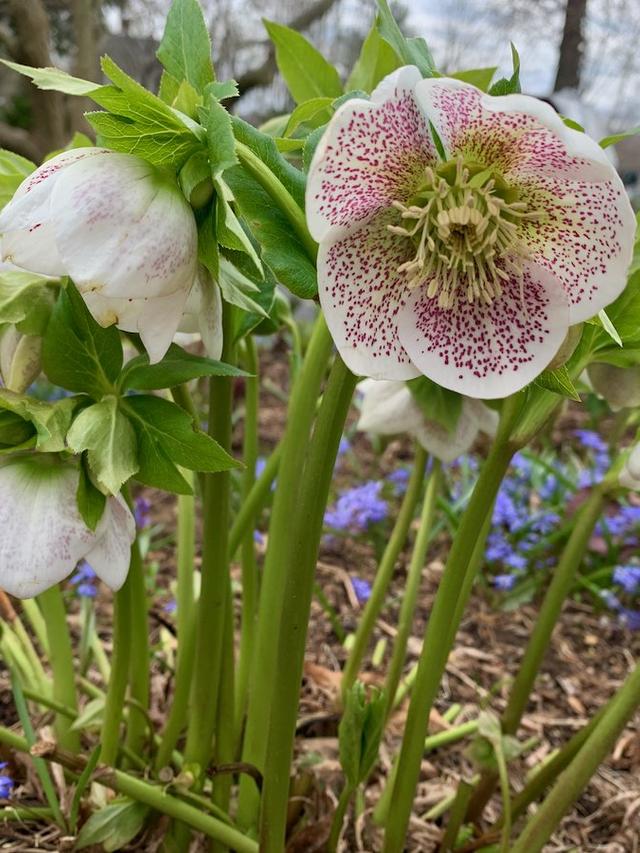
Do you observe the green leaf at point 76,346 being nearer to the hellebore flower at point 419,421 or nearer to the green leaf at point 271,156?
the green leaf at point 271,156

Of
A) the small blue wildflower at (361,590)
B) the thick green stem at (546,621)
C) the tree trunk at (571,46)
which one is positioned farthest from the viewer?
the tree trunk at (571,46)

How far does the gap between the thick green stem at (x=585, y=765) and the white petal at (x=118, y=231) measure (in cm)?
43

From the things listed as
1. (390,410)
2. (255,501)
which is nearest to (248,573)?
(255,501)

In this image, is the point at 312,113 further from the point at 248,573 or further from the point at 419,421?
the point at 248,573

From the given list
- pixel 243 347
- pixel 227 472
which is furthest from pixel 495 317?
pixel 243 347

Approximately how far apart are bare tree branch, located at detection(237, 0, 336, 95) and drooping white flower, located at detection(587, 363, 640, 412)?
4.06 metres

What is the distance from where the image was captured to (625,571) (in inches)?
58.7

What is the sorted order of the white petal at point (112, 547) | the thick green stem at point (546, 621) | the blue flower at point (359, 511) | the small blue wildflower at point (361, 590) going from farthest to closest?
the blue flower at point (359, 511) → the small blue wildflower at point (361, 590) → the thick green stem at point (546, 621) → the white petal at point (112, 547)

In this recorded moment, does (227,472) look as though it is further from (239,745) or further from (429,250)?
(239,745)

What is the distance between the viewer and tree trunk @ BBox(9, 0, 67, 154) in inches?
121

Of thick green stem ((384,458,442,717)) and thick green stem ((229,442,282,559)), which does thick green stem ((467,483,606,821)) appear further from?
thick green stem ((229,442,282,559))

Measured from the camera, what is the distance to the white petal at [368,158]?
40 centimetres

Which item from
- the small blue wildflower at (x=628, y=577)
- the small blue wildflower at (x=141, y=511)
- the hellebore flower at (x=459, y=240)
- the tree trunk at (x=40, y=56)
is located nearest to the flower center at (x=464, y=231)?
the hellebore flower at (x=459, y=240)

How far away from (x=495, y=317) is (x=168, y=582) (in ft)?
3.98
